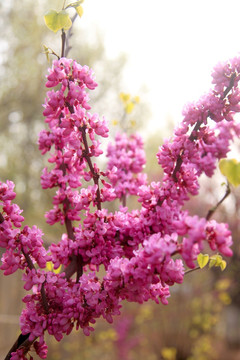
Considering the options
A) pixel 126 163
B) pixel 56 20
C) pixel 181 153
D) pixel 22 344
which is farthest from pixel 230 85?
pixel 22 344

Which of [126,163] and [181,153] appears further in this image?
[126,163]

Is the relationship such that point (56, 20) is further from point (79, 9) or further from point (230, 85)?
point (230, 85)

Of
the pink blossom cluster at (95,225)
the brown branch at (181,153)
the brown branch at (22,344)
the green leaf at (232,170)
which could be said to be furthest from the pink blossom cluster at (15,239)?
the green leaf at (232,170)

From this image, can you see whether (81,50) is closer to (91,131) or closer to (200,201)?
(200,201)

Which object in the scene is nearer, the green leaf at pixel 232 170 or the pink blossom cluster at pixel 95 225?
the green leaf at pixel 232 170

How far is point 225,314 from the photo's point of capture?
31.1ft

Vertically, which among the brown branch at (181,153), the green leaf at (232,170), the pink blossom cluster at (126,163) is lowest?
the green leaf at (232,170)

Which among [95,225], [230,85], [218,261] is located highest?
[230,85]

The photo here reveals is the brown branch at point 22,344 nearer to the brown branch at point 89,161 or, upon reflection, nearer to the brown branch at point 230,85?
the brown branch at point 89,161

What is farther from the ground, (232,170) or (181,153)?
(181,153)

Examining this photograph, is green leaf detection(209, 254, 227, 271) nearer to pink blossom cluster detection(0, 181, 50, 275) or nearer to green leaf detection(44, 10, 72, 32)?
pink blossom cluster detection(0, 181, 50, 275)

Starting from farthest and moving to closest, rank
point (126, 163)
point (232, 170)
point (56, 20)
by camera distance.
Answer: point (126, 163) → point (56, 20) → point (232, 170)

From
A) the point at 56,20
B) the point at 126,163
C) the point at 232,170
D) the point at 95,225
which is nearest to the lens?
the point at 232,170

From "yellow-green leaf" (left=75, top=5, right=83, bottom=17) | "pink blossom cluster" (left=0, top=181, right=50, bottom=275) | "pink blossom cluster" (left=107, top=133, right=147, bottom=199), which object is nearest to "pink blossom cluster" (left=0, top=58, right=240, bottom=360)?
"pink blossom cluster" (left=0, top=181, right=50, bottom=275)
